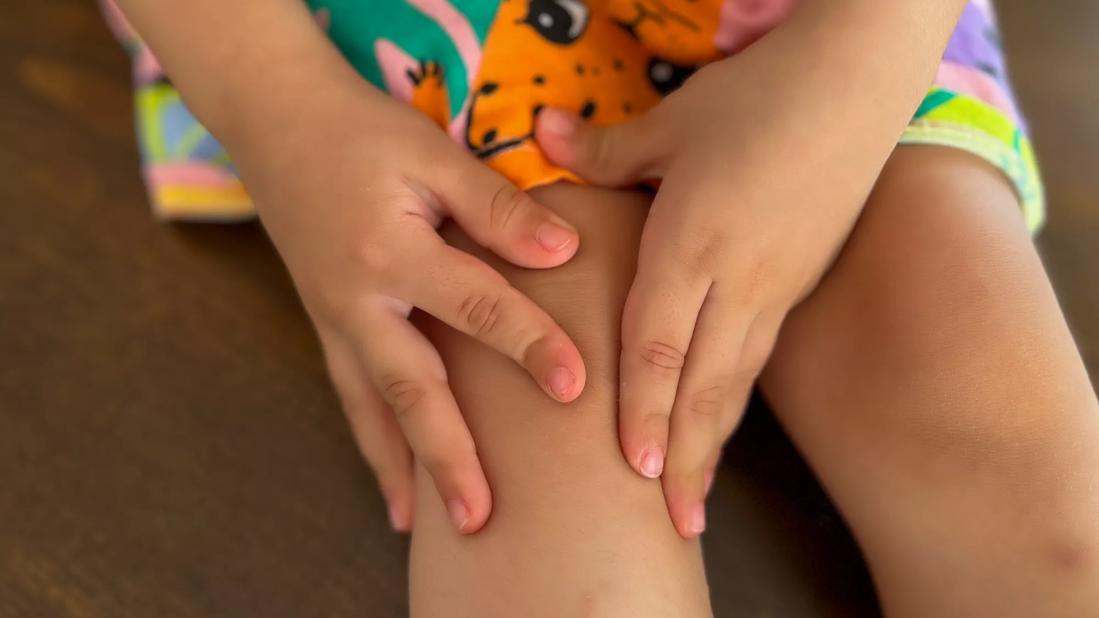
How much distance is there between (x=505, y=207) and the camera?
A: 50 centimetres

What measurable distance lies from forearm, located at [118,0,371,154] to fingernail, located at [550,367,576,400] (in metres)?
0.22

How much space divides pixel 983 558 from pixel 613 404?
22 centimetres

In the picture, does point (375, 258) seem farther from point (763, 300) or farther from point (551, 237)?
point (763, 300)

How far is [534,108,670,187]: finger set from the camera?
53cm

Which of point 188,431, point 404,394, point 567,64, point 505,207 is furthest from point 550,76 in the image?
point 188,431

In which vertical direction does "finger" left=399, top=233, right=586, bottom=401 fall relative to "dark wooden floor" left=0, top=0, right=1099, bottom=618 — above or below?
above

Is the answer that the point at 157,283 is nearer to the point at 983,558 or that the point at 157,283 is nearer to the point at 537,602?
the point at 537,602

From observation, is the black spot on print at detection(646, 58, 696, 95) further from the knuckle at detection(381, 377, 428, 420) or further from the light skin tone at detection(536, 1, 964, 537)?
the knuckle at detection(381, 377, 428, 420)

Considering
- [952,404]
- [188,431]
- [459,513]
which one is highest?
[952,404]

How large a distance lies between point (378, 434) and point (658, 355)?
0.21 meters

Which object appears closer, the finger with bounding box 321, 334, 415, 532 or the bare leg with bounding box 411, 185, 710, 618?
the bare leg with bounding box 411, 185, 710, 618

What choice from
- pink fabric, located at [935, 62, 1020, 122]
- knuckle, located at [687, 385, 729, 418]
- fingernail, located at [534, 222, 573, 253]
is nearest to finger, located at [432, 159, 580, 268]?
fingernail, located at [534, 222, 573, 253]

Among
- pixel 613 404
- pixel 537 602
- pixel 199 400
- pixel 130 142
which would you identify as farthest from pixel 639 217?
pixel 130 142

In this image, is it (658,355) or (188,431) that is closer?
(658,355)
